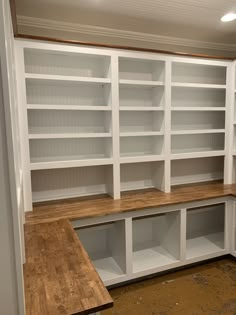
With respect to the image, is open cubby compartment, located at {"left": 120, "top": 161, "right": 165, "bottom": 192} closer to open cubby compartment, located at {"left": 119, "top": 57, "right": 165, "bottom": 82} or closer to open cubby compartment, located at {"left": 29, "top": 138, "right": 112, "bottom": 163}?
open cubby compartment, located at {"left": 29, "top": 138, "right": 112, "bottom": 163}

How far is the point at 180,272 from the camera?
2.77 meters

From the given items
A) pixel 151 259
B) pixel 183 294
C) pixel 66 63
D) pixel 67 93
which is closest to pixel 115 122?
pixel 67 93

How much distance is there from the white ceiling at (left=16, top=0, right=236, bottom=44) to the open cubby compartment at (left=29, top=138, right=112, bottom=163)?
1.20 metres

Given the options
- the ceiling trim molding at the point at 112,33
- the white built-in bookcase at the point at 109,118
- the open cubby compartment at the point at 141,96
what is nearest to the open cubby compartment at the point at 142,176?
the white built-in bookcase at the point at 109,118

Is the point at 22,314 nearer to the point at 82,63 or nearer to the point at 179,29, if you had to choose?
the point at 82,63

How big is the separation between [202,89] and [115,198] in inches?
71.5

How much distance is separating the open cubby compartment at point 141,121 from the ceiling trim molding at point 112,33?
0.87 metres

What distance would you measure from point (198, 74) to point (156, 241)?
7.13 feet

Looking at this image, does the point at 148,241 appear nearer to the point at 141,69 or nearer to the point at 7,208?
the point at 141,69

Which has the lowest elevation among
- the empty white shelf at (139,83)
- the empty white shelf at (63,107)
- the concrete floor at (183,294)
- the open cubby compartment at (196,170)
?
the concrete floor at (183,294)

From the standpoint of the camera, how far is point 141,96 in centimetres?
299

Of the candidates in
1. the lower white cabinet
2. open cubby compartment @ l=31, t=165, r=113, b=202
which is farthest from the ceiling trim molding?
the lower white cabinet

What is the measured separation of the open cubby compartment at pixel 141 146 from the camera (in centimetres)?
295

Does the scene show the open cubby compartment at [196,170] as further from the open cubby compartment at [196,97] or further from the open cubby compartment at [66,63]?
the open cubby compartment at [66,63]
